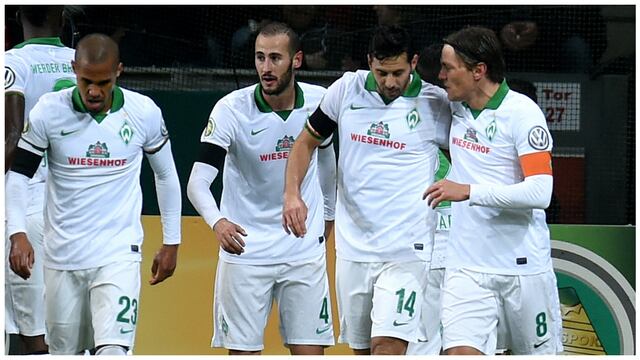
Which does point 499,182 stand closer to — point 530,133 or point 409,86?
point 530,133

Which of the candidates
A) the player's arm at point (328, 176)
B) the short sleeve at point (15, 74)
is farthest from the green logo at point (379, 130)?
the short sleeve at point (15, 74)

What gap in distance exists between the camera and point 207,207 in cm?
584

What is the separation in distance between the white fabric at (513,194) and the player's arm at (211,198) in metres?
1.13

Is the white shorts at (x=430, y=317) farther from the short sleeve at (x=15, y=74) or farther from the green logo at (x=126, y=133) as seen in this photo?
the short sleeve at (x=15, y=74)

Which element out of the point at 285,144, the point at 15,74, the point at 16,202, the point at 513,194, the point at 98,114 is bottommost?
the point at 16,202

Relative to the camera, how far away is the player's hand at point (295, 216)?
5594 millimetres

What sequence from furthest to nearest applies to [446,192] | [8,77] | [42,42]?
[42,42]
[8,77]
[446,192]

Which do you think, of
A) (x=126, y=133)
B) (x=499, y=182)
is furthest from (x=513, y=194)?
(x=126, y=133)

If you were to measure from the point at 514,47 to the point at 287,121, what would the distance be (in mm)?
1522

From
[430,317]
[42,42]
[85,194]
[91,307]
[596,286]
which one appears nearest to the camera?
[91,307]

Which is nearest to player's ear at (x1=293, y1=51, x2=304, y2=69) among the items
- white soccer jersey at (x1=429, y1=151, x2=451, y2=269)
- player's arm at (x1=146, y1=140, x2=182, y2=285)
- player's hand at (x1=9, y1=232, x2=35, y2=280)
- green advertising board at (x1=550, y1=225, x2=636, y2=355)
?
player's arm at (x1=146, y1=140, x2=182, y2=285)

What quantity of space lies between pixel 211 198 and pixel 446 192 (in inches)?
47.9

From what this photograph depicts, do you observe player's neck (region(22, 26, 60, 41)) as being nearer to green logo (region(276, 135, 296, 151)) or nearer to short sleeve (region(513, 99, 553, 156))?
green logo (region(276, 135, 296, 151))

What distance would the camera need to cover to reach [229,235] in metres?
5.71
